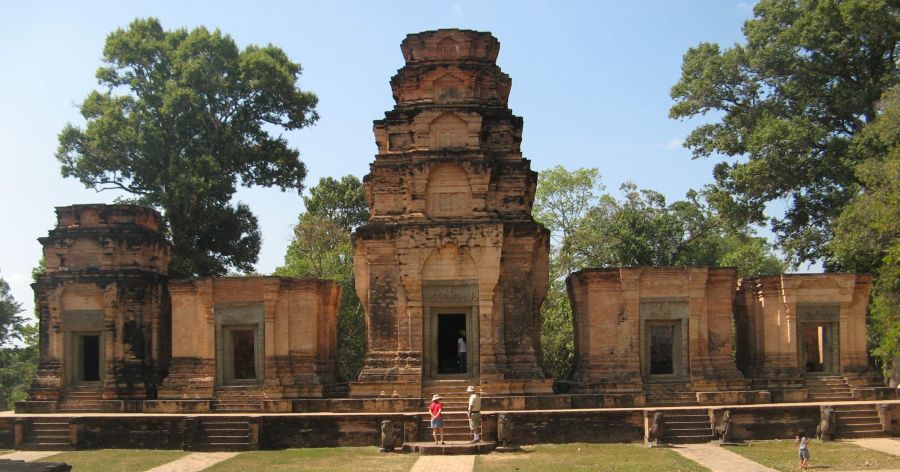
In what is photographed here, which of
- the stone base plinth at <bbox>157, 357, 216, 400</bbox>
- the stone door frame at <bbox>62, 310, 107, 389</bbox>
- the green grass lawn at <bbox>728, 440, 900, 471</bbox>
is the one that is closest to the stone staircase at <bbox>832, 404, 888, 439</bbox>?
the green grass lawn at <bbox>728, 440, 900, 471</bbox>

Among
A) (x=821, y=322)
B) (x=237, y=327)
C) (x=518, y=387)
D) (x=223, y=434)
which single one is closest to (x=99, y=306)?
(x=237, y=327)

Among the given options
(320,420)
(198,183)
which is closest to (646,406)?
(320,420)

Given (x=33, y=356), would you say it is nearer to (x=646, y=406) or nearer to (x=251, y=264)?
(x=251, y=264)

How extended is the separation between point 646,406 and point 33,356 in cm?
4069

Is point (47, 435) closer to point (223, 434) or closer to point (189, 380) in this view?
point (189, 380)

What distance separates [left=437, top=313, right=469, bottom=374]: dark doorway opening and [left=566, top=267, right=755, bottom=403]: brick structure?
363 centimetres

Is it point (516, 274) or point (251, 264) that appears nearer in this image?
point (516, 274)

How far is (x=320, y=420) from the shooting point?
2067 cm

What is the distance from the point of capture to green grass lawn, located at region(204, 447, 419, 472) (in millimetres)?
17500

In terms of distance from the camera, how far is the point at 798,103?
105 feet

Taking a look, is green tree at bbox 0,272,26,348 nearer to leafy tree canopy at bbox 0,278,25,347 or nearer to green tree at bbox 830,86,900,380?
leafy tree canopy at bbox 0,278,25,347

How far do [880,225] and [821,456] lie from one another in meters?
7.94

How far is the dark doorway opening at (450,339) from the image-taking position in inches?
1041

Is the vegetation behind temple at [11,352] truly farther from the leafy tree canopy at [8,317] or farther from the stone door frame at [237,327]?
the stone door frame at [237,327]
